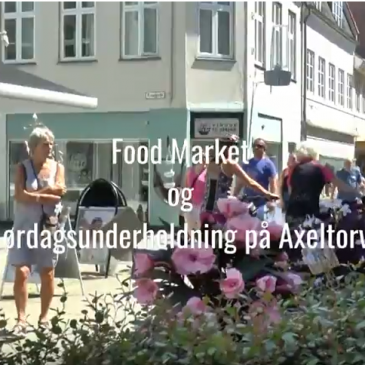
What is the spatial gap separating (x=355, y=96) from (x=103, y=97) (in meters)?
6.97

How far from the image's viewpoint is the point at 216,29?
56.6ft

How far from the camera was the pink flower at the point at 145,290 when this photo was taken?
9.14 feet

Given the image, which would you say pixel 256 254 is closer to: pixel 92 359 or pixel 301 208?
pixel 92 359

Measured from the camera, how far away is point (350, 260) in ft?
11.3

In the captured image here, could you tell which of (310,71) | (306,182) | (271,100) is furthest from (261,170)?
(310,71)

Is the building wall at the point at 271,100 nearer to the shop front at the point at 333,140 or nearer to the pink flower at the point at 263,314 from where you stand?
the shop front at the point at 333,140

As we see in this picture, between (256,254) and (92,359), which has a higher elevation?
(256,254)

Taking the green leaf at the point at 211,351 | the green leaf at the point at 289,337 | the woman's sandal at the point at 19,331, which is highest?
the green leaf at the point at 289,337

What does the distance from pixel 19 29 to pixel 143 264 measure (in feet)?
44.2

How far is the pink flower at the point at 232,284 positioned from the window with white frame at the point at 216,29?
14492 millimetres

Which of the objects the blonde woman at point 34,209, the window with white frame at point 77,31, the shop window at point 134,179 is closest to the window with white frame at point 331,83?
the window with white frame at point 77,31

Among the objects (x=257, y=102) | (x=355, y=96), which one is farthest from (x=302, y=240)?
(x=355, y=96)

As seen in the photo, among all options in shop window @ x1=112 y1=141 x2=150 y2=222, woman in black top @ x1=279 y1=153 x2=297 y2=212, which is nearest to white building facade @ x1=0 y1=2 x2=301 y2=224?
shop window @ x1=112 y1=141 x2=150 y2=222

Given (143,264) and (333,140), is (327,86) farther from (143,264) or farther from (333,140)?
(143,264)
